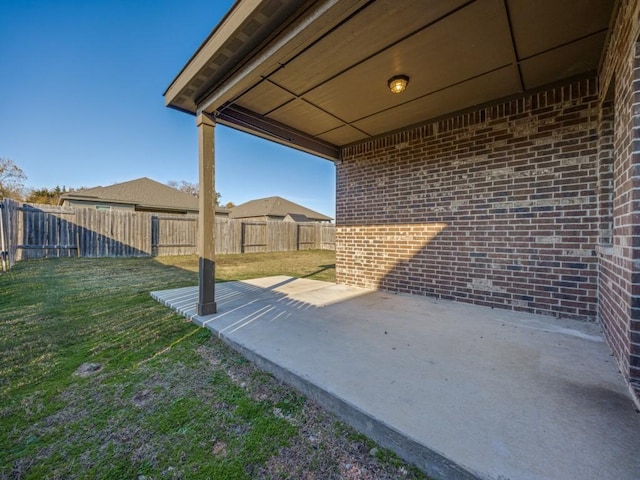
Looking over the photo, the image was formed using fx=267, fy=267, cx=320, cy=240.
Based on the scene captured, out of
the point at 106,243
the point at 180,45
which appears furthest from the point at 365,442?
the point at 106,243

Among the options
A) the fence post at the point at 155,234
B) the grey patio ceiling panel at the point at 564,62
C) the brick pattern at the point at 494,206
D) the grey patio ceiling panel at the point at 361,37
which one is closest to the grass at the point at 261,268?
the fence post at the point at 155,234

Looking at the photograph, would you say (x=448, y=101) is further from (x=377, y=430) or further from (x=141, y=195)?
(x=141, y=195)

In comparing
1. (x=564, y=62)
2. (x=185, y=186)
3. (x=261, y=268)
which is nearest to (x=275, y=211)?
(x=185, y=186)

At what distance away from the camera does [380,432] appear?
1328 mm

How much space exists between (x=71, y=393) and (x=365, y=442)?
1.92 m

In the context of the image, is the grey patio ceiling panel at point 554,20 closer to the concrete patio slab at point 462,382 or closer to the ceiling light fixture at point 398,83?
the ceiling light fixture at point 398,83

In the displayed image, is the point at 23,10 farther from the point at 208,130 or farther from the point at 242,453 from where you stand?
the point at 242,453

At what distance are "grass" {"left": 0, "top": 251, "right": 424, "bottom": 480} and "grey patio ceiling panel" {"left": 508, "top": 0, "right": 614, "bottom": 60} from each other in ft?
10.2

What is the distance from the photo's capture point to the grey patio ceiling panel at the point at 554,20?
6.44 ft

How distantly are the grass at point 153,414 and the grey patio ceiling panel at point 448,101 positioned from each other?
3536 mm

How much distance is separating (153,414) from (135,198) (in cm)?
1742

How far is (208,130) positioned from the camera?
3168 millimetres

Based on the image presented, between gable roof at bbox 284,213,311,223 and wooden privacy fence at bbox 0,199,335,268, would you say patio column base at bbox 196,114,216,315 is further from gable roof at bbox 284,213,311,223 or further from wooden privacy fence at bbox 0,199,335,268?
gable roof at bbox 284,213,311,223

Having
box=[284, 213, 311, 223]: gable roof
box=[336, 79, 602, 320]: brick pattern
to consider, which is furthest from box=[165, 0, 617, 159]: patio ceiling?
box=[284, 213, 311, 223]: gable roof
